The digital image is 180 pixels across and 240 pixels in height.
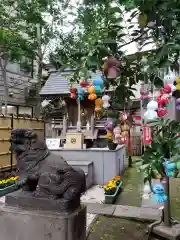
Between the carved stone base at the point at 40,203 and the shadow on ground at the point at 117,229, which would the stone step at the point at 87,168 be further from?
the carved stone base at the point at 40,203

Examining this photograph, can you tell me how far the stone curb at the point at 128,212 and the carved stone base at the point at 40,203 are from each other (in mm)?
1871

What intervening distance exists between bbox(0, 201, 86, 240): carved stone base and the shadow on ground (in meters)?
0.99

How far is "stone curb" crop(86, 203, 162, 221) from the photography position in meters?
4.22

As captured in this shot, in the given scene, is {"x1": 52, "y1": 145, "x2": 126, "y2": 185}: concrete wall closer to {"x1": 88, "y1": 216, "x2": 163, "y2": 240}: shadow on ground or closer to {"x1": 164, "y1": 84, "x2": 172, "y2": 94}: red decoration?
{"x1": 88, "y1": 216, "x2": 163, "y2": 240}: shadow on ground

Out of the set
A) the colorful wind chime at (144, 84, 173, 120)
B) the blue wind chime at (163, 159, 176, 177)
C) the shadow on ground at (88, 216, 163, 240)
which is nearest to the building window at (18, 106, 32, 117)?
the shadow on ground at (88, 216, 163, 240)

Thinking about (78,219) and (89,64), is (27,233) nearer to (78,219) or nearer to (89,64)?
(78,219)

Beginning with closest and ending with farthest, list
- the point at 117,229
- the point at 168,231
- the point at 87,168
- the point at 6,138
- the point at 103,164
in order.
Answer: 1. the point at 168,231
2. the point at 117,229
3. the point at 87,168
4. the point at 103,164
5. the point at 6,138

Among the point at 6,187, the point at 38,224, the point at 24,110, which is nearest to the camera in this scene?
the point at 38,224

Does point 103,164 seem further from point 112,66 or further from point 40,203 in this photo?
point 112,66

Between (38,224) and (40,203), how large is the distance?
0.21 meters

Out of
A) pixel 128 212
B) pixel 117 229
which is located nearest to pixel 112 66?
pixel 117 229

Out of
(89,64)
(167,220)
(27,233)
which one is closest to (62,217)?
(27,233)

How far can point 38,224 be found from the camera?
254 cm

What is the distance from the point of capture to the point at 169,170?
1728 mm
